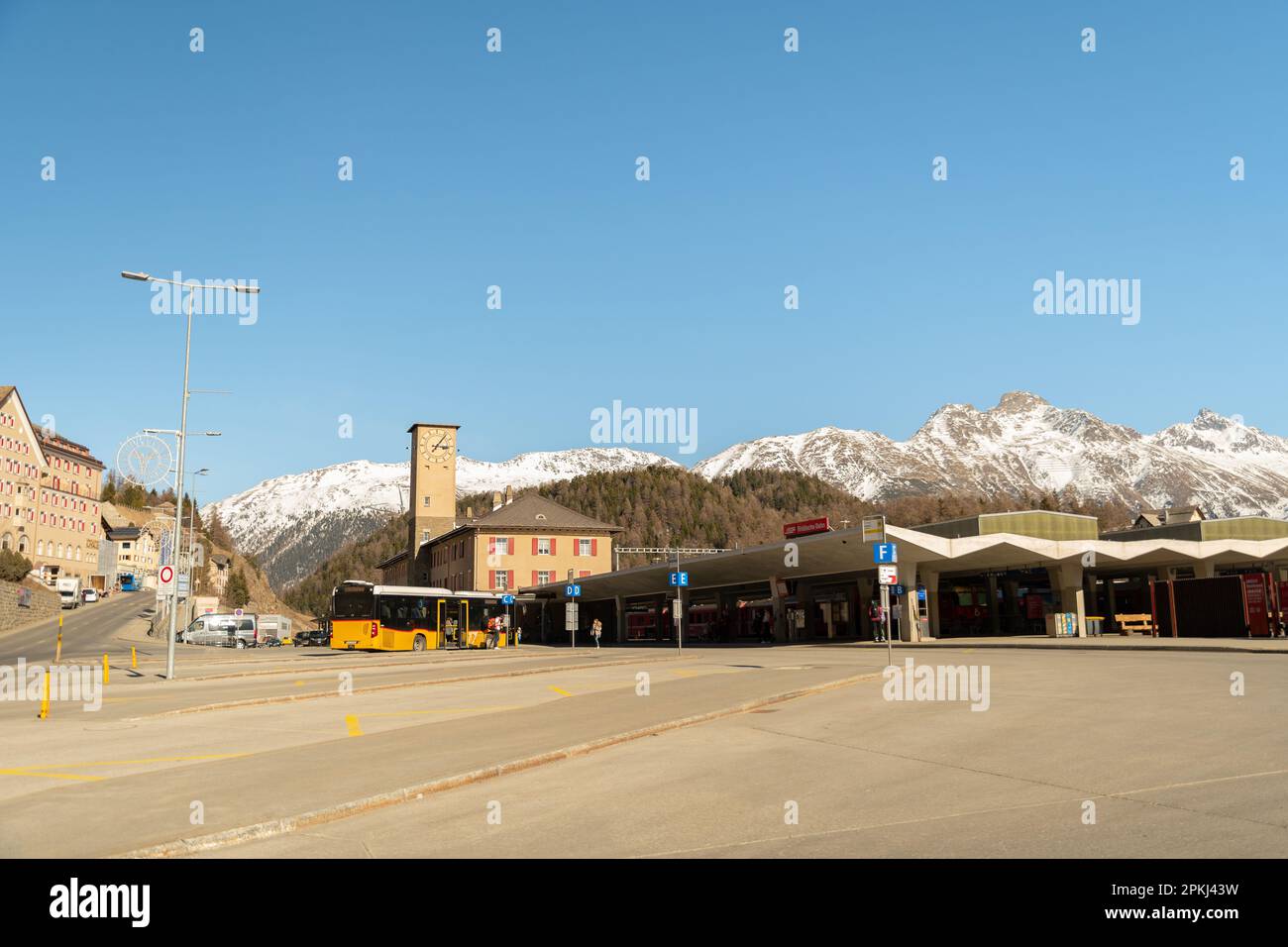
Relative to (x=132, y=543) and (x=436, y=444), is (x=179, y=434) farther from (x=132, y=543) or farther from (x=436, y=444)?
(x=132, y=543)

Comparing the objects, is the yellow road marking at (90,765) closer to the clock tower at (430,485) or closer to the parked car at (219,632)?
the parked car at (219,632)

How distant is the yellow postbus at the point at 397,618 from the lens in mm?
46438

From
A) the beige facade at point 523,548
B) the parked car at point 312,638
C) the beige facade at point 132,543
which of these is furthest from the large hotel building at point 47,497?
the beige facade at point 523,548

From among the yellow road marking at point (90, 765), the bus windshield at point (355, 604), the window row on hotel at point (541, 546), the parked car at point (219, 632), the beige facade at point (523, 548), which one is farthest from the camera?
the window row on hotel at point (541, 546)

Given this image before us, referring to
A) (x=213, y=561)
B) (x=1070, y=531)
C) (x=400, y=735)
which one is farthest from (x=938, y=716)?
(x=213, y=561)

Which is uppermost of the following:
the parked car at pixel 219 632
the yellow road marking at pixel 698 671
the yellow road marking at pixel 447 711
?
the yellow road marking at pixel 447 711

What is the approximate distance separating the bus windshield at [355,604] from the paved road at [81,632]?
1035 centimetres

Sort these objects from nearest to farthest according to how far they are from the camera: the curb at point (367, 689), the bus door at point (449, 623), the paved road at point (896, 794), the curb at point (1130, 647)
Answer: the paved road at point (896, 794), the curb at point (367, 689), the curb at point (1130, 647), the bus door at point (449, 623)

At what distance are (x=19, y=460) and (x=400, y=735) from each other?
114634mm

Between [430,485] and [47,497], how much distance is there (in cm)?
4470

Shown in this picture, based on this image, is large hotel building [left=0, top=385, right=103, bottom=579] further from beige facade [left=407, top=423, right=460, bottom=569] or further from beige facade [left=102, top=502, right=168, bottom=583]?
beige facade [left=407, top=423, right=460, bottom=569]

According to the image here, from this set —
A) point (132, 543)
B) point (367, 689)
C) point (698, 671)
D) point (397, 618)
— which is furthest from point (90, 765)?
point (132, 543)
